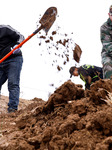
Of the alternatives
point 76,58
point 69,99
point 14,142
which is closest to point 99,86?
point 69,99

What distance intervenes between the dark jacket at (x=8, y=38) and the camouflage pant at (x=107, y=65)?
152 centimetres

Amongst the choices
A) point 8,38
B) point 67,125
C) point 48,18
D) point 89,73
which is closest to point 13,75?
point 8,38

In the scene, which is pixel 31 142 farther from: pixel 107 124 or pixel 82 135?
pixel 107 124

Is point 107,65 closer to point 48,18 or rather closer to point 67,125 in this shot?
point 48,18

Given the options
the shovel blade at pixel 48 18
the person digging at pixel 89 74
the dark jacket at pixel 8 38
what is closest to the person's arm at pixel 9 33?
the dark jacket at pixel 8 38

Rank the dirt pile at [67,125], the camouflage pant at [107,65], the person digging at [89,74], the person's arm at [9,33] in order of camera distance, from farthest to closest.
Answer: the person digging at [89,74]
the person's arm at [9,33]
the camouflage pant at [107,65]
the dirt pile at [67,125]

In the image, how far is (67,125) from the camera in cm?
124

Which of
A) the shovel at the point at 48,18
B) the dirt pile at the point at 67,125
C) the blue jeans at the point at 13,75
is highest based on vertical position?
the shovel at the point at 48,18

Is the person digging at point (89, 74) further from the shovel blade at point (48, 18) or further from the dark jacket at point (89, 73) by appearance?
the shovel blade at point (48, 18)

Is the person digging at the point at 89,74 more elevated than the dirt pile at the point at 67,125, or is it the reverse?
the person digging at the point at 89,74

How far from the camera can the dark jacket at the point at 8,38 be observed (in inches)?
124

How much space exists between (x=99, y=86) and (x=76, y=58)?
3.35m

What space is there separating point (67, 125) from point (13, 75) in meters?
2.02

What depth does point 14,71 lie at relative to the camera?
→ 308 cm
